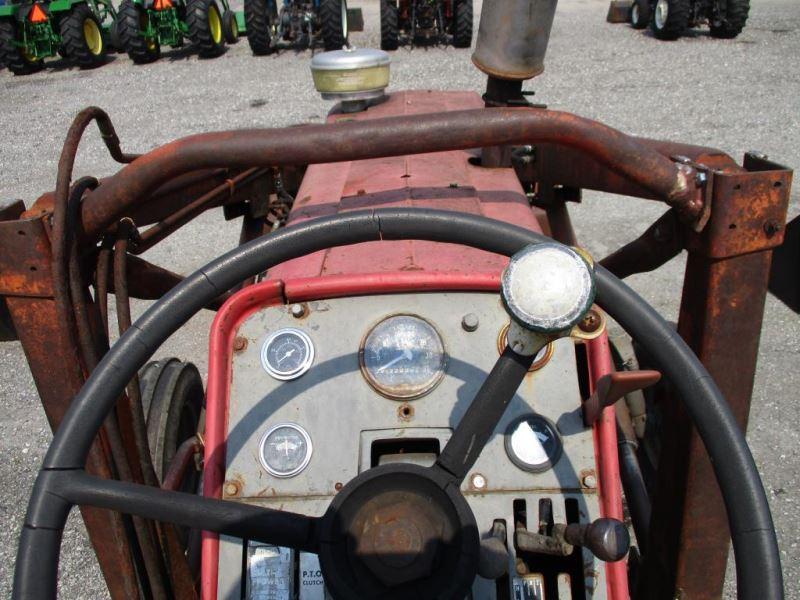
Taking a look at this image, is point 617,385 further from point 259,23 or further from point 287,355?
point 259,23

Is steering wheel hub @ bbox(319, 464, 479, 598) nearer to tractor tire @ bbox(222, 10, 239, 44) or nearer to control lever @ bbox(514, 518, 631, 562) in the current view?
control lever @ bbox(514, 518, 631, 562)

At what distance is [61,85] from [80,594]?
8.72 m

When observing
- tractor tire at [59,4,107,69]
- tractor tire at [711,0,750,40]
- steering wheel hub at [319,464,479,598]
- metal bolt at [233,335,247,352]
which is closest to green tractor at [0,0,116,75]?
tractor tire at [59,4,107,69]

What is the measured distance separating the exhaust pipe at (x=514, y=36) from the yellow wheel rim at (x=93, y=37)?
9468 mm

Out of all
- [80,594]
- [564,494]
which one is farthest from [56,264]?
[80,594]

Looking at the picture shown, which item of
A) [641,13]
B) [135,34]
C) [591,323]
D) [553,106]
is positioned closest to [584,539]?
[591,323]

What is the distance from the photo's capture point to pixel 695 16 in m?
9.87

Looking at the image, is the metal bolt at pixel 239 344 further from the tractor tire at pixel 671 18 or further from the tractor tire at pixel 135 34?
the tractor tire at pixel 671 18

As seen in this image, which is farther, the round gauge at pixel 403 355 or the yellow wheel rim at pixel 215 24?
the yellow wheel rim at pixel 215 24

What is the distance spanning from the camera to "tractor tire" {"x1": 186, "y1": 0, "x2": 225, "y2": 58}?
30.9 feet

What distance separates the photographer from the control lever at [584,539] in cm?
89

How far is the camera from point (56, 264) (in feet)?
3.72

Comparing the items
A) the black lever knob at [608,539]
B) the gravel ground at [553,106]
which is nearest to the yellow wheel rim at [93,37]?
the gravel ground at [553,106]

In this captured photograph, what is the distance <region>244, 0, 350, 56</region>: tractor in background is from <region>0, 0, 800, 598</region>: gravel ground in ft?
0.85
